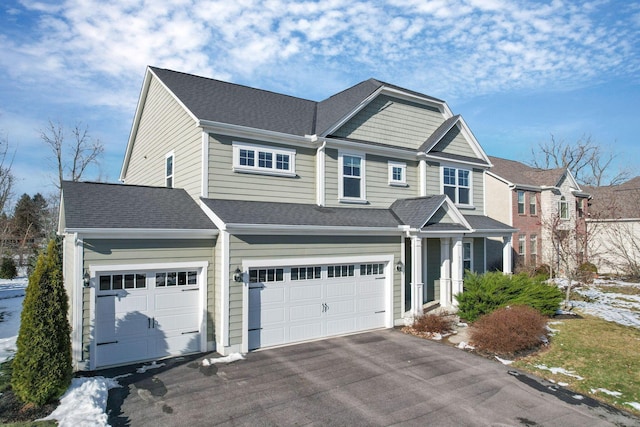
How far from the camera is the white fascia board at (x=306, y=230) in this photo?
10.7m

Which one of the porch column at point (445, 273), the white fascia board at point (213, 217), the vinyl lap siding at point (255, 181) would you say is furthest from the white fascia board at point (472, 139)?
the white fascia board at point (213, 217)

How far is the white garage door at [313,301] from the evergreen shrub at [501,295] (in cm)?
302

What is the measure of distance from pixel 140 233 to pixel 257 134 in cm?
494

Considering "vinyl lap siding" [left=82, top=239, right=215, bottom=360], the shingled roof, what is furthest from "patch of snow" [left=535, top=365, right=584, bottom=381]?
the shingled roof

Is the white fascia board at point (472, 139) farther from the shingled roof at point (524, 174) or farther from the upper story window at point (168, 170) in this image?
the upper story window at point (168, 170)

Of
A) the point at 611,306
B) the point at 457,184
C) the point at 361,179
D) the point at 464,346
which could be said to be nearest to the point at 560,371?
the point at 464,346

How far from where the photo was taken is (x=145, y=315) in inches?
396

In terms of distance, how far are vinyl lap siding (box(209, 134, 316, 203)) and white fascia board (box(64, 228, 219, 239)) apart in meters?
1.81

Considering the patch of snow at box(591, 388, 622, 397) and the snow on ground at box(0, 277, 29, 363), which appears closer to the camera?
the patch of snow at box(591, 388, 622, 397)

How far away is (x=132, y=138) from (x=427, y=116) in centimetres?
1356

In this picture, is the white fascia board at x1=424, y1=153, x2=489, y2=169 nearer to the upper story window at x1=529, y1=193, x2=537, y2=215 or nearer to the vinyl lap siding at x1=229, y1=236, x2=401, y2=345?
the vinyl lap siding at x1=229, y1=236, x2=401, y2=345

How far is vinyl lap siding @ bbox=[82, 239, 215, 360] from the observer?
9.30 metres

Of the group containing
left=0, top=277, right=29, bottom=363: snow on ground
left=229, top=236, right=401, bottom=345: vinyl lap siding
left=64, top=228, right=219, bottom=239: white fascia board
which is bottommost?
left=0, top=277, right=29, bottom=363: snow on ground

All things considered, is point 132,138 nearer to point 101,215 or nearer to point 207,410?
point 101,215
